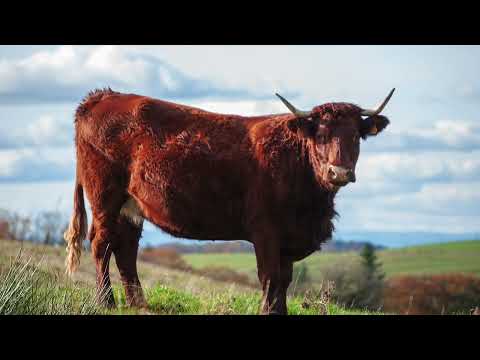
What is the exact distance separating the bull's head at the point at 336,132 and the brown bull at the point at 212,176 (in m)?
0.01

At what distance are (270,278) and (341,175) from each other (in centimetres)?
153

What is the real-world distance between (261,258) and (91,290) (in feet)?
7.74

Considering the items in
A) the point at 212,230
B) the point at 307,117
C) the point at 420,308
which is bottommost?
the point at 420,308

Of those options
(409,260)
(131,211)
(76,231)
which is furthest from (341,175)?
(409,260)

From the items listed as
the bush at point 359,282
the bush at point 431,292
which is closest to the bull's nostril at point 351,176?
the bush at point 431,292

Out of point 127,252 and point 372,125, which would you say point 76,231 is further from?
point 372,125

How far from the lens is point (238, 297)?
38.5 feet

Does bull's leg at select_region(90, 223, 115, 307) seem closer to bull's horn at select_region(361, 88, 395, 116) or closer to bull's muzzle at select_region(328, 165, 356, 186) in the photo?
bull's muzzle at select_region(328, 165, 356, 186)

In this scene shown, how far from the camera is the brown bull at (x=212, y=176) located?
10.3 m

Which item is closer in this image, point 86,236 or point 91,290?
point 91,290

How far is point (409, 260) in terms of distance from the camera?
57219mm
